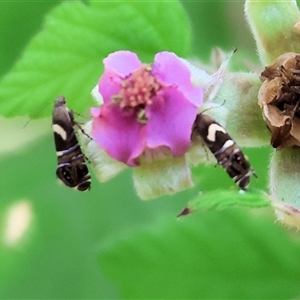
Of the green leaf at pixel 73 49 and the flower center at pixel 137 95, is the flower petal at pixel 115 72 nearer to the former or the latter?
the flower center at pixel 137 95

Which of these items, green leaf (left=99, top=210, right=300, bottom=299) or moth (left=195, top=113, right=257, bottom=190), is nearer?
moth (left=195, top=113, right=257, bottom=190)

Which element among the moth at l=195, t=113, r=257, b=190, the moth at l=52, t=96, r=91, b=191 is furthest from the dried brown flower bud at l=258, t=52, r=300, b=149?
the moth at l=52, t=96, r=91, b=191

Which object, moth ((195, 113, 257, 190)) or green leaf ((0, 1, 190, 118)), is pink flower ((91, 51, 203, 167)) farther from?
green leaf ((0, 1, 190, 118))

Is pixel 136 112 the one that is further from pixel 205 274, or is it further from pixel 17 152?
pixel 17 152

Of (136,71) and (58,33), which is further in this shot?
(58,33)

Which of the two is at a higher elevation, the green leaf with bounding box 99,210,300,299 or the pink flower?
the pink flower

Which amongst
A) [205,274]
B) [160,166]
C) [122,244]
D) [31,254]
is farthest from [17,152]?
[160,166]

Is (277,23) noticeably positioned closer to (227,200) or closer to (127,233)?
(227,200)

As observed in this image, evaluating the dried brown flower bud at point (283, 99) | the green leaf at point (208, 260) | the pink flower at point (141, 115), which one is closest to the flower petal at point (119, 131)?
the pink flower at point (141, 115)
